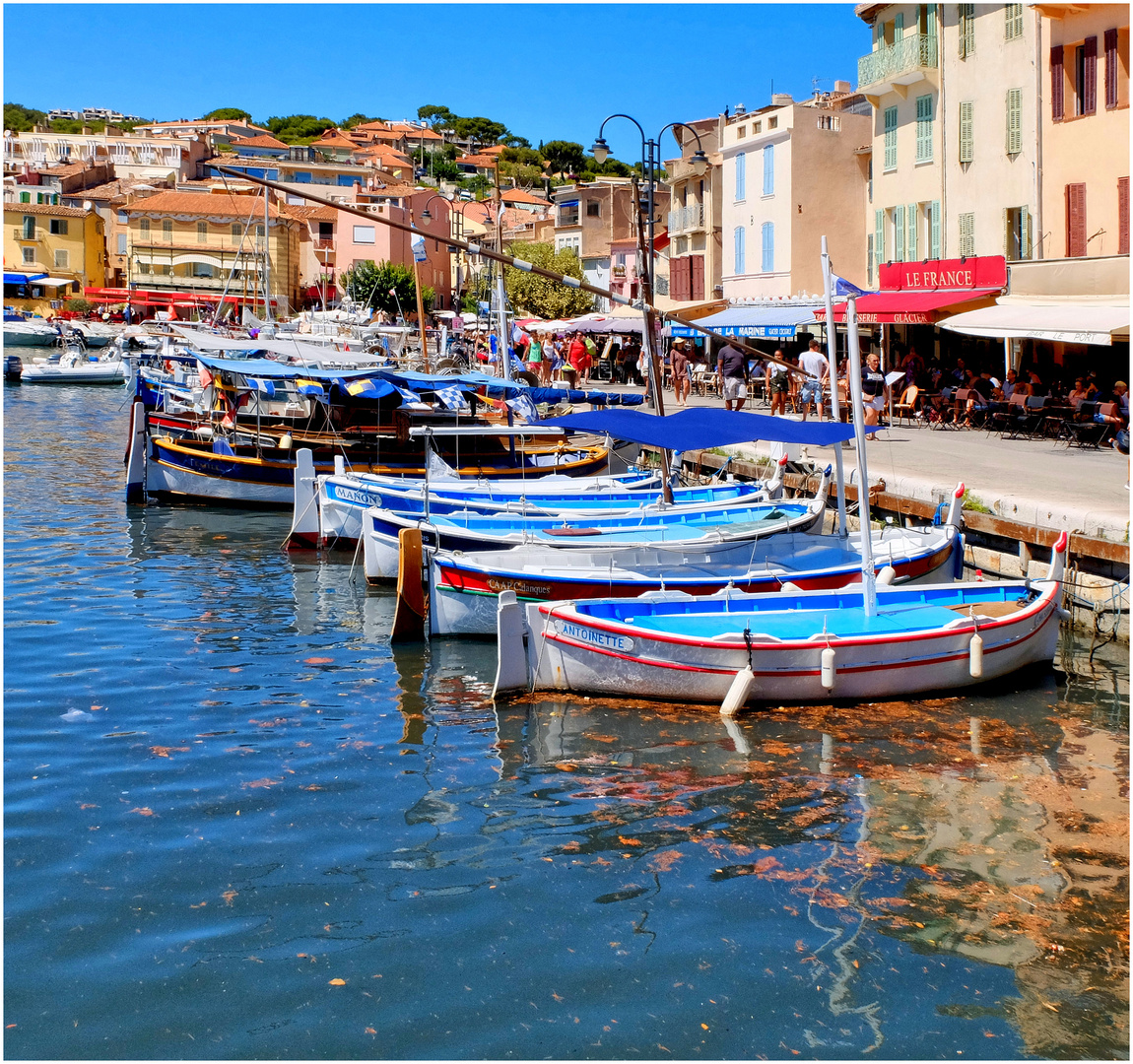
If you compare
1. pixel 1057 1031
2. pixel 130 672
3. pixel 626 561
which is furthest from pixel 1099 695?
pixel 130 672

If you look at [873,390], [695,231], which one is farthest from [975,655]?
[695,231]

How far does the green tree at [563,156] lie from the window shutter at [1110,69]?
160197mm

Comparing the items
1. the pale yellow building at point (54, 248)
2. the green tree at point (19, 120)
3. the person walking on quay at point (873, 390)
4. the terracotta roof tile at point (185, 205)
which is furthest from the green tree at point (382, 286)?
the green tree at point (19, 120)

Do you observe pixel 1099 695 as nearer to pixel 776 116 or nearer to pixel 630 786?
pixel 630 786

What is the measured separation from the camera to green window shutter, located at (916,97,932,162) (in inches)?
1393

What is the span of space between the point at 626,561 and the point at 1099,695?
6.01 metres

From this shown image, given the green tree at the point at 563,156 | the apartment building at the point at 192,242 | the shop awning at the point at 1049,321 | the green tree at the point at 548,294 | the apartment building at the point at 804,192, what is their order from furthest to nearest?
the green tree at the point at 563,156 → the apartment building at the point at 192,242 → the green tree at the point at 548,294 → the apartment building at the point at 804,192 → the shop awning at the point at 1049,321

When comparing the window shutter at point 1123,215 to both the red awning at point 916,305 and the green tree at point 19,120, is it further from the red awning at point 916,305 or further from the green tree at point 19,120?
the green tree at point 19,120

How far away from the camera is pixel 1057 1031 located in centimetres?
743

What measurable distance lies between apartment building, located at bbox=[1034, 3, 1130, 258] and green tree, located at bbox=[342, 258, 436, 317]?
62.9 metres

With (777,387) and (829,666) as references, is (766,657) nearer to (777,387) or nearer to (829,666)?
(829,666)

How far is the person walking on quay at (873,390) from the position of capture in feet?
89.8

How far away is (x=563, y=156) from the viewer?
184 metres

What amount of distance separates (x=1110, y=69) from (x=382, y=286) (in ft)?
231
